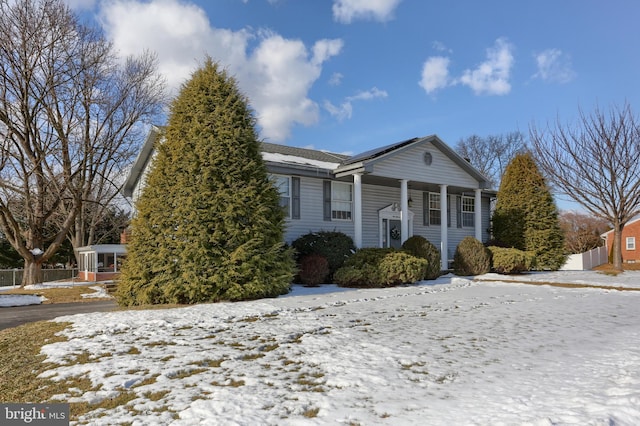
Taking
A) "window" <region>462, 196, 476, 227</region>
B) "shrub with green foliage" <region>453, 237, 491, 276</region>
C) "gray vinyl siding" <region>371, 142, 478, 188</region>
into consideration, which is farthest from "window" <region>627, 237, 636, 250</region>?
"shrub with green foliage" <region>453, 237, 491, 276</region>

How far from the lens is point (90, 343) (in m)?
5.70

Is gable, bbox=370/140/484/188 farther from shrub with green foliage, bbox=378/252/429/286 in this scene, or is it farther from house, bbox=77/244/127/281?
house, bbox=77/244/127/281

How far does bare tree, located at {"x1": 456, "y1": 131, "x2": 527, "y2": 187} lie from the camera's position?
41531 millimetres

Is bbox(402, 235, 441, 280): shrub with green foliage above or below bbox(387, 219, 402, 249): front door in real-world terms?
below

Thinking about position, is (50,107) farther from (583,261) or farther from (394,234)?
(583,261)

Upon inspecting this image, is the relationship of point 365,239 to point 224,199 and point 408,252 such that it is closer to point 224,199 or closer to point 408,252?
point 408,252

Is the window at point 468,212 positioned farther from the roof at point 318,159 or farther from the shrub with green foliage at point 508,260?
the shrub with green foliage at point 508,260

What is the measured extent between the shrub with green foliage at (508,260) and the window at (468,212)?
3762 mm

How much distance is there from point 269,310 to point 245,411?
4694 mm

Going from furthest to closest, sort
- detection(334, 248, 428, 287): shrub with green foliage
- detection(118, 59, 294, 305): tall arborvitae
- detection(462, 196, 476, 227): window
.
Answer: detection(462, 196, 476, 227): window → detection(334, 248, 428, 287): shrub with green foliage → detection(118, 59, 294, 305): tall arborvitae

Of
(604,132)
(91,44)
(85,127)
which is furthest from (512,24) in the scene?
(85,127)

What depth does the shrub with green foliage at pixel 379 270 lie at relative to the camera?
12406mm

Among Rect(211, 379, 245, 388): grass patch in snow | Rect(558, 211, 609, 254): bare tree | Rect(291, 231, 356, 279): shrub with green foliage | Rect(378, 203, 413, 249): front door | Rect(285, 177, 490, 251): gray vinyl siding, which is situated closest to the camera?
Rect(211, 379, 245, 388): grass patch in snow

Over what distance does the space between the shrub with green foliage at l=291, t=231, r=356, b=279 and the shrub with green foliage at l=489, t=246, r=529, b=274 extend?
6375 mm
